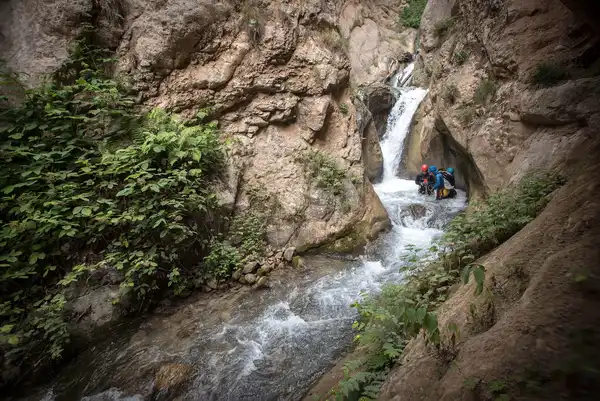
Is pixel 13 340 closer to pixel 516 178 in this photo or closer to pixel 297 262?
pixel 297 262

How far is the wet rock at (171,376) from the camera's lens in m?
3.70

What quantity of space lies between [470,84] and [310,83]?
15.2 feet

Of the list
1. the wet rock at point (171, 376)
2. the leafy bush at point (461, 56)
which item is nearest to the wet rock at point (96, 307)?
the wet rock at point (171, 376)

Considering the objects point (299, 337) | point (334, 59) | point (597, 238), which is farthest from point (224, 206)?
point (597, 238)

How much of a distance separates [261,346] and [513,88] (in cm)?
761

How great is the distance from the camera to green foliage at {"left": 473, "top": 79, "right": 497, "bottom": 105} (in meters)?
7.22

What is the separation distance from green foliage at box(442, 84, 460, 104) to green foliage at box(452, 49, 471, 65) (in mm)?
762

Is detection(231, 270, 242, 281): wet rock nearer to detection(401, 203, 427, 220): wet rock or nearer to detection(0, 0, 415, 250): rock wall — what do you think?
detection(0, 0, 415, 250): rock wall

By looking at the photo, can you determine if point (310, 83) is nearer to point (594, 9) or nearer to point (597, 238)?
point (594, 9)

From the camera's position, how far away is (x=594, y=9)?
126 inches

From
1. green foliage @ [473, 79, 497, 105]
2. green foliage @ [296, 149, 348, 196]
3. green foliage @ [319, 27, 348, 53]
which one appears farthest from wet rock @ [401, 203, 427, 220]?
green foliage @ [319, 27, 348, 53]

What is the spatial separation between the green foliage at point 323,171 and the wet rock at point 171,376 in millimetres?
4736

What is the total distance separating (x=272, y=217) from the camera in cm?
670

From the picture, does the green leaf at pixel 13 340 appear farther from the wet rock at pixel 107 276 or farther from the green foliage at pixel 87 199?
the wet rock at pixel 107 276
